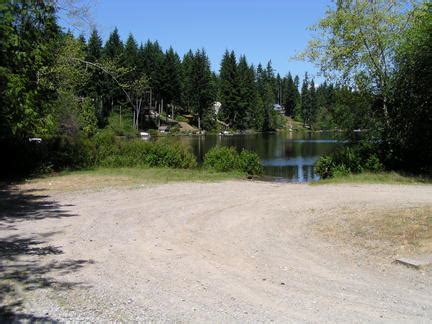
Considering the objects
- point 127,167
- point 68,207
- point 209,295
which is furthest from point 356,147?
point 209,295

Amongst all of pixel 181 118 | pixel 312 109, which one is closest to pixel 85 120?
pixel 181 118

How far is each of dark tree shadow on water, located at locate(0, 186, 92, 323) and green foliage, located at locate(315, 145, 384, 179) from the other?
11.8m

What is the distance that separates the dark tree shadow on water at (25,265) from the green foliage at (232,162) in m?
11.0

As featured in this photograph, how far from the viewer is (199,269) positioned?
631 centimetres

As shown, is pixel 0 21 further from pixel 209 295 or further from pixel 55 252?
pixel 209 295

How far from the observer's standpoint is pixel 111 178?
1691cm

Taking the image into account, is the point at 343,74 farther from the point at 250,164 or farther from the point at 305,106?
the point at 305,106

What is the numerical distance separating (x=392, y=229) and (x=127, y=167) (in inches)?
557

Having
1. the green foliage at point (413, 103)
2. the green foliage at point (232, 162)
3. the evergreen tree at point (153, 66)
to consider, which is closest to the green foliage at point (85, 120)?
the green foliage at point (232, 162)

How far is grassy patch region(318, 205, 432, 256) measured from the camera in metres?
7.24

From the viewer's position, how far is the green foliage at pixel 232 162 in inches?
821

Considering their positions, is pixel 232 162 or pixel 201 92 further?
pixel 201 92

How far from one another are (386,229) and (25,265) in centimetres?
579

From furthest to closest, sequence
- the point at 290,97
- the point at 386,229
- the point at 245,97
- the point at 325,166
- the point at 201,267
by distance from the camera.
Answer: the point at 290,97
the point at 245,97
the point at 325,166
the point at 386,229
the point at 201,267
